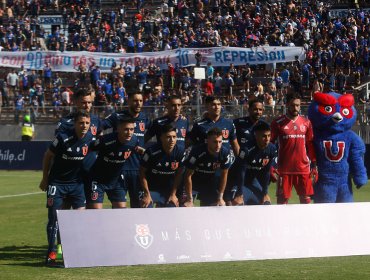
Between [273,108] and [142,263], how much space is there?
63.0ft

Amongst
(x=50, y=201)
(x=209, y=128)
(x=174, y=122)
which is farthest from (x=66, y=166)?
(x=209, y=128)

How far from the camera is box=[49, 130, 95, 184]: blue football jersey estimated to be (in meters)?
12.2

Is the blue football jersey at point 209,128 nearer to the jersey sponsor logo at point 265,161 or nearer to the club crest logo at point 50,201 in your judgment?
the jersey sponsor logo at point 265,161

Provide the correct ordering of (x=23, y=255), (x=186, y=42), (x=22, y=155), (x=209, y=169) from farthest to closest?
(x=186, y=42) < (x=22, y=155) < (x=209, y=169) < (x=23, y=255)

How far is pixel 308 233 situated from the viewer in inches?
467

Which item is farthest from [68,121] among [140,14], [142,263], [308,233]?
[140,14]

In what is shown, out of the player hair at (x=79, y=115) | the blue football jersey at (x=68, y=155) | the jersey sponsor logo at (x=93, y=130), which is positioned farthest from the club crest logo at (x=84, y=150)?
the player hair at (x=79, y=115)

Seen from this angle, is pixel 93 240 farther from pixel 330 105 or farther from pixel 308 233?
pixel 330 105

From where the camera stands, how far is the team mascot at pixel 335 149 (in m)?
13.5

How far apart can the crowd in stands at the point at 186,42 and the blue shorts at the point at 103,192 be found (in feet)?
59.3

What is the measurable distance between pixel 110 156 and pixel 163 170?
2.80 ft

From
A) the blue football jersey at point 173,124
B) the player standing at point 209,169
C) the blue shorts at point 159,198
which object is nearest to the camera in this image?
the player standing at point 209,169

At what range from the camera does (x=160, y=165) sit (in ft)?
43.0

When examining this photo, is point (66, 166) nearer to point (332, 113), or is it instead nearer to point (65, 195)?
point (65, 195)
